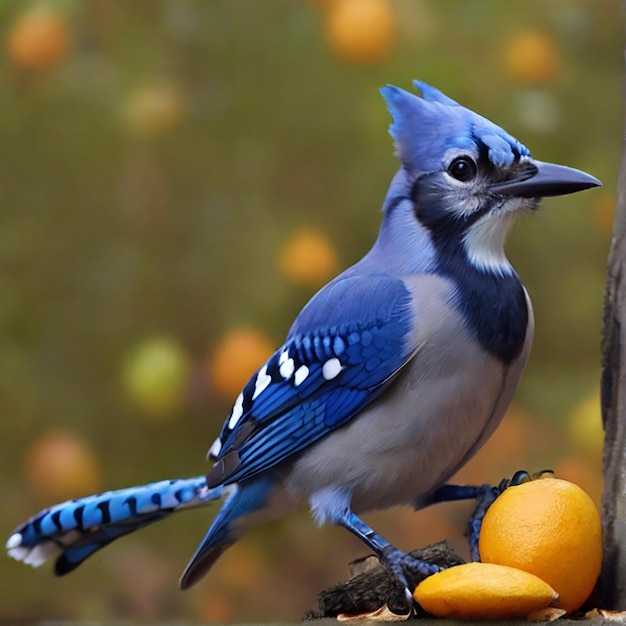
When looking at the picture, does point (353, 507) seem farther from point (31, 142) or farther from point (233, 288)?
point (31, 142)

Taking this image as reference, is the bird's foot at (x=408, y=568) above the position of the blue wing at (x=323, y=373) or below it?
below

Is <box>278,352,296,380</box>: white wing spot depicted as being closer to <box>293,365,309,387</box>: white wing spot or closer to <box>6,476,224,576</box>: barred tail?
<box>293,365,309,387</box>: white wing spot

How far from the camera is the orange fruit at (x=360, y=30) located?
5.44 feet

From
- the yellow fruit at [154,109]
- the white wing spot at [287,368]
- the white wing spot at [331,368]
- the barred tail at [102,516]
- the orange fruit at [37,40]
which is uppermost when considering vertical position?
the orange fruit at [37,40]

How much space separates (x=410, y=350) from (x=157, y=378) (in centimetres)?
84

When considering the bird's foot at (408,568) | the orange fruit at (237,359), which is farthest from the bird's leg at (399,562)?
the orange fruit at (237,359)

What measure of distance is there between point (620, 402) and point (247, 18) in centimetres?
119

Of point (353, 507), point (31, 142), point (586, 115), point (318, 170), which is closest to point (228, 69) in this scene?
point (318, 170)

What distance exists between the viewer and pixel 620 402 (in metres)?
1.00

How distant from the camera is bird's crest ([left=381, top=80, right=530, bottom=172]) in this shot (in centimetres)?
97

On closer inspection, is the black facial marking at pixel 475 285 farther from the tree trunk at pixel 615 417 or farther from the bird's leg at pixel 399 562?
the bird's leg at pixel 399 562

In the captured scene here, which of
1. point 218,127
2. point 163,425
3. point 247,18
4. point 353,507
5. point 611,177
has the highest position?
point 247,18

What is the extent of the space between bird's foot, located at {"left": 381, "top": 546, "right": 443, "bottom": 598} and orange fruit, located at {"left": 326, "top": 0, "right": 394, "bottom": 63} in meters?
1.02

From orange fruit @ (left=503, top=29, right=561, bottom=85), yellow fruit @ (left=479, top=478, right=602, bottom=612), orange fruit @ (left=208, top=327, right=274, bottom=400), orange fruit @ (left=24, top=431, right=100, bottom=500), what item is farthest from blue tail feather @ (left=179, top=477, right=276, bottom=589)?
orange fruit @ (left=503, top=29, right=561, bottom=85)
